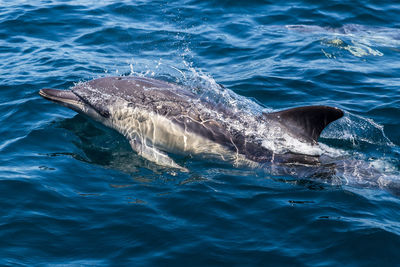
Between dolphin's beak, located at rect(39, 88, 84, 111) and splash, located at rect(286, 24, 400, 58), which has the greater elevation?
splash, located at rect(286, 24, 400, 58)

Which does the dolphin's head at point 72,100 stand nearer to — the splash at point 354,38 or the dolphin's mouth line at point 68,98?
the dolphin's mouth line at point 68,98

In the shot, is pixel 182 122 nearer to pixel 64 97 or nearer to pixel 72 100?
pixel 72 100

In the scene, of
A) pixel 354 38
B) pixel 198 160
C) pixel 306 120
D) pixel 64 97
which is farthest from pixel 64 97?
pixel 354 38

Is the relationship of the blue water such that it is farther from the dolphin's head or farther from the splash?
the dolphin's head

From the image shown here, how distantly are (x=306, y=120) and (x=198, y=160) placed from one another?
209 centimetres

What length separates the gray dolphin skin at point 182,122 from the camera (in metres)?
9.28

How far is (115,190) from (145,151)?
4.42 ft

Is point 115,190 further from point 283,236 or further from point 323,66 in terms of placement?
point 323,66

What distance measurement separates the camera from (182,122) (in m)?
9.60

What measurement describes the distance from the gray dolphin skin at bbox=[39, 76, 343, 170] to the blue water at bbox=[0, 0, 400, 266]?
0.34 metres

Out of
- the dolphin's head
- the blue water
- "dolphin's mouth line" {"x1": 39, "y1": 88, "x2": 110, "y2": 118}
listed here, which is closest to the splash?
the blue water

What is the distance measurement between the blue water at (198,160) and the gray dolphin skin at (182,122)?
343 mm

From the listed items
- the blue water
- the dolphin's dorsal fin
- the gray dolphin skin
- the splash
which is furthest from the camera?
the splash

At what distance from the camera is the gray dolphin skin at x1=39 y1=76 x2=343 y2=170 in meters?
9.28
